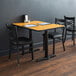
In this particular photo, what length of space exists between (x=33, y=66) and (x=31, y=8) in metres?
1.64

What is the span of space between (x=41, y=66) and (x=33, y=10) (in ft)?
5.37

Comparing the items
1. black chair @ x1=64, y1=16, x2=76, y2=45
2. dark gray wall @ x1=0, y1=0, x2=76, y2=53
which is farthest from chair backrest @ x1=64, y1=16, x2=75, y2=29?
dark gray wall @ x1=0, y1=0, x2=76, y2=53

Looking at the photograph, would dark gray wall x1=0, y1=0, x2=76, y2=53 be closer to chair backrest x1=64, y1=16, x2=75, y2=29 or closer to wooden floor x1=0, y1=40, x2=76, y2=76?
chair backrest x1=64, y1=16, x2=75, y2=29

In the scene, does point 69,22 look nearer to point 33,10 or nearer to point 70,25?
point 70,25

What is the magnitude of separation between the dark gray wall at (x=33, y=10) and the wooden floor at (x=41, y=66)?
60 centimetres

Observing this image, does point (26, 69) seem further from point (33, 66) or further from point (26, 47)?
point (26, 47)

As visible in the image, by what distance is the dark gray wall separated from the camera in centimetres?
343

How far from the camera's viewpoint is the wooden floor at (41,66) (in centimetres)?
268

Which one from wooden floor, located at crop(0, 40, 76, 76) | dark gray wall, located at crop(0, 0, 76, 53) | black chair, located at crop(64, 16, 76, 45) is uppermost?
dark gray wall, located at crop(0, 0, 76, 53)

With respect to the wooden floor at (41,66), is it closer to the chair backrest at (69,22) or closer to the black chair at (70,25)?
the black chair at (70,25)

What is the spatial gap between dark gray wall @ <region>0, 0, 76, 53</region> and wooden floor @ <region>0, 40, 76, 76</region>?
603mm

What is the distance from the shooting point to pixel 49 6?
13.7ft

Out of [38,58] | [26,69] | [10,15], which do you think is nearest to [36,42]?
[38,58]

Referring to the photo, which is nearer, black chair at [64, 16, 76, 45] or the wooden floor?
the wooden floor
